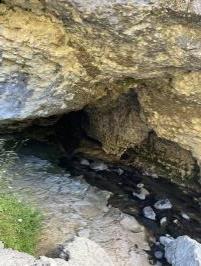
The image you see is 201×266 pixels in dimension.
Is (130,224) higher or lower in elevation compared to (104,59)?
lower

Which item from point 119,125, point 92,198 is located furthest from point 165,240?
point 119,125

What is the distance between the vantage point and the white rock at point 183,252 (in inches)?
215

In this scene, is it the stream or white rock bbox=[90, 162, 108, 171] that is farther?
white rock bbox=[90, 162, 108, 171]

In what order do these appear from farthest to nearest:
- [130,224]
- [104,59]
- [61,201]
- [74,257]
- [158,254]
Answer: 1. [61,201]
2. [130,224]
3. [158,254]
4. [104,59]
5. [74,257]

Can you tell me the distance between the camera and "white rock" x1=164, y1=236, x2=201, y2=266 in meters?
5.47

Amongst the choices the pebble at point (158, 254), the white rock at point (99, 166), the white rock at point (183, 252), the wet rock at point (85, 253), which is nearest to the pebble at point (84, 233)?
the wet rock at point (85, 253)

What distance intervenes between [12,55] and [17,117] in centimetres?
89

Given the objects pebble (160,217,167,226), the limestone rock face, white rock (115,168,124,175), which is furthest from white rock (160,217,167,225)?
the limestone rock face

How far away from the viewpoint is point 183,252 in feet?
18.6

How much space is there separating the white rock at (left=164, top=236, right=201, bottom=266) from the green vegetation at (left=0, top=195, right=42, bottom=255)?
1.53m

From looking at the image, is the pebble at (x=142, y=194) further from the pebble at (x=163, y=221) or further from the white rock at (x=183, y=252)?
the white rock at (x=183, y=252)

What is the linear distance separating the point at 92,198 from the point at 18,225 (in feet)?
5.07

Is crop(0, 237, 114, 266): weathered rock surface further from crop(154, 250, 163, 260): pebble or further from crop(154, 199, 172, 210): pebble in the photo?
crop(154, 199, 172, 210): pebble

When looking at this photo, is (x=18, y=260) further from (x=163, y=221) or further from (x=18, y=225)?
(x=163, y=221)
